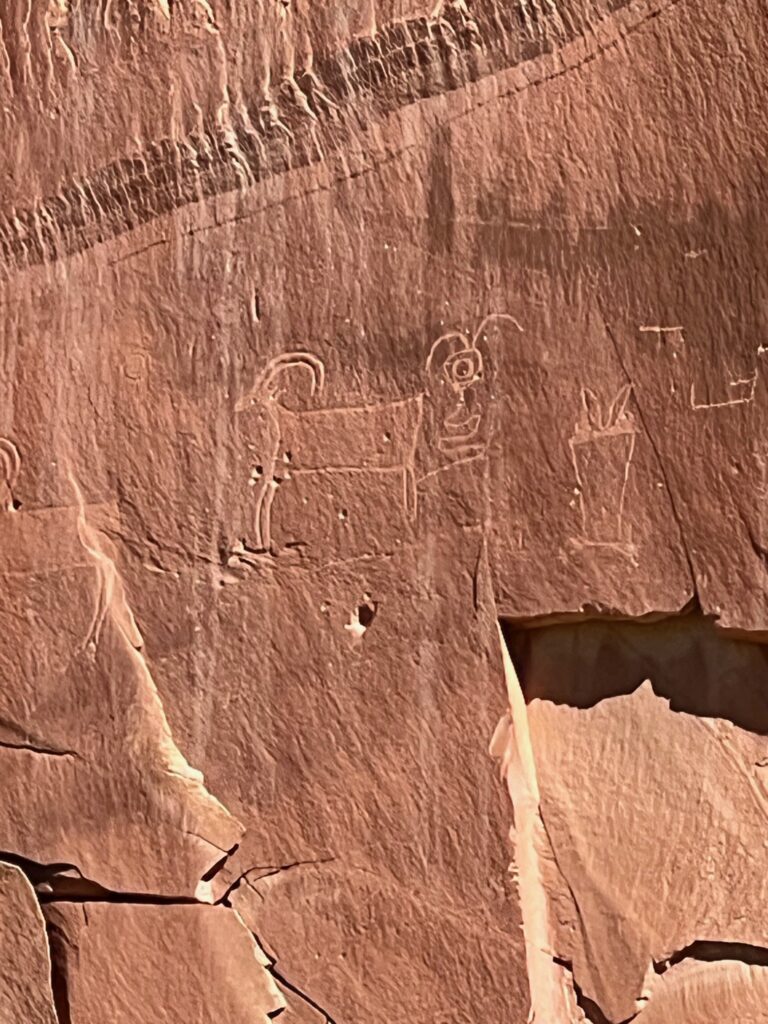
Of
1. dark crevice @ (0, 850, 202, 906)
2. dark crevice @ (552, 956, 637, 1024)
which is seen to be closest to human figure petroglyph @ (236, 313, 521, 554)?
dark crevice @ (0, 850, 202, 906)

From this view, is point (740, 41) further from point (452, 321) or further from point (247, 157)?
point (247, 157)

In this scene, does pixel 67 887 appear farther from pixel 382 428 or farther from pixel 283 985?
pixel 382 428

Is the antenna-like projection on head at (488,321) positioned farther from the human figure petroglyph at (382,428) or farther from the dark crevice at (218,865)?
Answer: the dark crevice at (218,865)

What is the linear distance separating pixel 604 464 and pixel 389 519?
13.9 inches

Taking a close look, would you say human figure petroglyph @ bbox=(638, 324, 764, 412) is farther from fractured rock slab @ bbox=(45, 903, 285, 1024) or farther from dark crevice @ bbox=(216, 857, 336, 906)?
fractured rock slab @ bbox=(45, 903, 285, 1024)

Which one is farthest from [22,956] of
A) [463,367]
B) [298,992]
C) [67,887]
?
[463,367]

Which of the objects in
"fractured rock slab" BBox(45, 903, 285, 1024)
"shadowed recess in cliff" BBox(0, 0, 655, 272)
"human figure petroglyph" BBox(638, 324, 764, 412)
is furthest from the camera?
"fractured rock slab" BBox(45, 903, 285, 1024)

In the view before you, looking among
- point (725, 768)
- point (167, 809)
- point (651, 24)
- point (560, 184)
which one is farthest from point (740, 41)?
point (167, 809)

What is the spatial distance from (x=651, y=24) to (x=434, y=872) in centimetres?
135

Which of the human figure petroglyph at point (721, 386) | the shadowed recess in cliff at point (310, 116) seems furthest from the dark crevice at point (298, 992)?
the shadowed recess in cliff at point (310, 116)

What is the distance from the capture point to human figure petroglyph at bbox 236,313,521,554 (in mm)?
2070

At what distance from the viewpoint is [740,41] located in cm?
196

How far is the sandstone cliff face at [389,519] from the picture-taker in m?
1.98

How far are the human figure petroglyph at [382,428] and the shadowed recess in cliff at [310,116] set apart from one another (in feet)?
1.18
